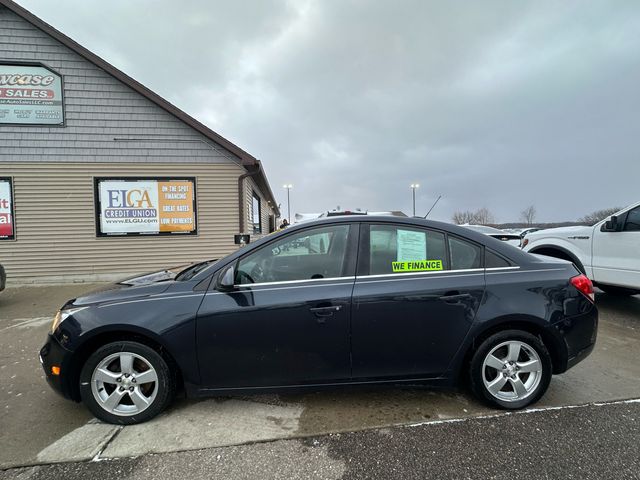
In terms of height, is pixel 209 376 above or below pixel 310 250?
below

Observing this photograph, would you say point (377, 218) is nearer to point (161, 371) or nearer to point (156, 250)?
point (161, 371)

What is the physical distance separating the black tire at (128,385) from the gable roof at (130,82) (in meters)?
6.54

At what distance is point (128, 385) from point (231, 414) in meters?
0.83

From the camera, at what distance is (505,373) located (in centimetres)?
260

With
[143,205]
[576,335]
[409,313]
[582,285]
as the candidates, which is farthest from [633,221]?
[143,205]

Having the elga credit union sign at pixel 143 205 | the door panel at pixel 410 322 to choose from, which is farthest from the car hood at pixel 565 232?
the elga credit union sign at pixel 143 205

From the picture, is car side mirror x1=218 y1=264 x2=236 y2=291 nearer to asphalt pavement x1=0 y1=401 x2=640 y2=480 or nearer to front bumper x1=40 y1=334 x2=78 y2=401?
asphalt pavement x1=0 y1=401 x2=640 y2=480

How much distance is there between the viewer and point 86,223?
26.2 ft

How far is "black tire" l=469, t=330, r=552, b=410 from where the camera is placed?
257 cm

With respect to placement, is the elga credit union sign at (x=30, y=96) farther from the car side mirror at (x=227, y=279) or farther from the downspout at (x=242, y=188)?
the car side mirror at (x=227, y=279)

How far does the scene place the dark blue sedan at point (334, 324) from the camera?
243cm

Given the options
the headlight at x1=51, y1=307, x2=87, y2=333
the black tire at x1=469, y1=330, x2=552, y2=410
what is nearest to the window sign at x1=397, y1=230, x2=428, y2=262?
the black tire at x1=469, y1=330, x2=552, y2=410

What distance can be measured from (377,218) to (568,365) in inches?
78.3

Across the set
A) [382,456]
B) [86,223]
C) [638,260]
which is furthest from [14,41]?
[638,260]
